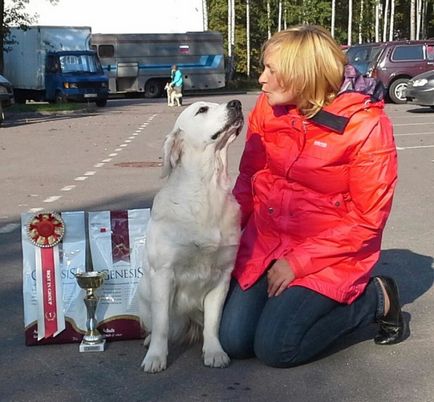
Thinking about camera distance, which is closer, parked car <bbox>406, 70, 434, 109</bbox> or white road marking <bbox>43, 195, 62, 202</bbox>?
white road marking <bbox>43, 195, 62, 202</bbox>

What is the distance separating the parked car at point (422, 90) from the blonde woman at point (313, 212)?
821 inches

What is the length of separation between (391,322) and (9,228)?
16.2 feet

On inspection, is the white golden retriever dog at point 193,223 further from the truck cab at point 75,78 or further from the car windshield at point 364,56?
the truck cab at point 75,78

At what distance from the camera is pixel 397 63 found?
105 ft

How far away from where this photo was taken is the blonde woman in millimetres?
4617

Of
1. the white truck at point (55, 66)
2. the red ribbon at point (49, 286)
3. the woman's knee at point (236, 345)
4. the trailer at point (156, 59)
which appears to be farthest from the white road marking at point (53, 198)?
the trailer at point (156, 59)

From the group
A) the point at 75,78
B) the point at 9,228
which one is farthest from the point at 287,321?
the point at 75,78

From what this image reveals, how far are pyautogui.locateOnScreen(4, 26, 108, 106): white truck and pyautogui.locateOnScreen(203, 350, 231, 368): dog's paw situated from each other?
33.5 metres

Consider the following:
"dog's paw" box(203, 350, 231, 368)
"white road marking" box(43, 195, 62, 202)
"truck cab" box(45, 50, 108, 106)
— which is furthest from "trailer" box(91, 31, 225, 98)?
"dog's paw" box(203, 350, 231, 368)

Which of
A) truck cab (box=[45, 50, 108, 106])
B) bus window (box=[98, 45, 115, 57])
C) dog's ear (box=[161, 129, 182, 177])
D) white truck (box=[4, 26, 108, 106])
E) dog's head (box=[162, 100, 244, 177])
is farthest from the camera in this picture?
bus window (box=[98, 45, 115, 57])

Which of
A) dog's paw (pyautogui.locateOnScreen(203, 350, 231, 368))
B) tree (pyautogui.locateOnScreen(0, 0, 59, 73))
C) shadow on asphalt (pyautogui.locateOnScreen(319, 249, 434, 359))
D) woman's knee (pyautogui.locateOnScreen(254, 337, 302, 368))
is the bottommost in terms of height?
shadow on asphalt (pyautogui.locateOnScreen(319, 249, 434, 359))

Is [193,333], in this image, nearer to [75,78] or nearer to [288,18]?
[75,78]

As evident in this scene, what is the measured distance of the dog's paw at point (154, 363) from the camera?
15.3 ft

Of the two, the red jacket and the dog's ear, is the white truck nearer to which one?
the red jacket
